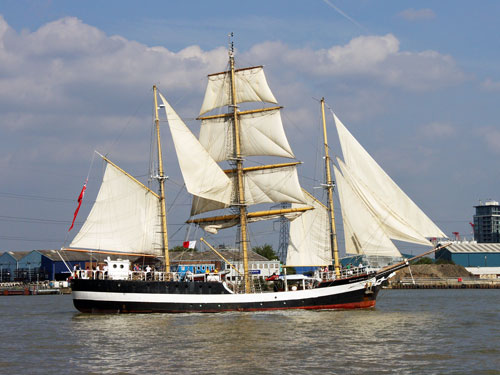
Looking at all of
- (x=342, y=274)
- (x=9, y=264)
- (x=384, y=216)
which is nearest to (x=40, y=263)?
(x=9, y=264)

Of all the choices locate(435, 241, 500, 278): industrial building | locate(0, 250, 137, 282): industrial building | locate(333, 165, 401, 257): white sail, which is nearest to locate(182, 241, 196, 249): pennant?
locate(333, 165, 401, 257): white sail

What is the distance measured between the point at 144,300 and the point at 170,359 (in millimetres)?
23494

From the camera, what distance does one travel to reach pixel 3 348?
1423 inches

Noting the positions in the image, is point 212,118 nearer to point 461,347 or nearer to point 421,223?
point 421,223

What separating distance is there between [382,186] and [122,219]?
21.9 metres

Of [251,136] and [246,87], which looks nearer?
[251,136]

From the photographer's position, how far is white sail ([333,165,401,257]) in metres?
56.6

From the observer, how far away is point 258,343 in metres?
36.1

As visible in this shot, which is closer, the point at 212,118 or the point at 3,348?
the point at 3,348

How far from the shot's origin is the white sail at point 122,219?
5791 cm

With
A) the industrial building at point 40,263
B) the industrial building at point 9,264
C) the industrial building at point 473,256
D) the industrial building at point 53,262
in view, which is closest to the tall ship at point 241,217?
the industrial building at point 53,262

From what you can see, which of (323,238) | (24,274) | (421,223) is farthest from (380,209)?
(24,274)

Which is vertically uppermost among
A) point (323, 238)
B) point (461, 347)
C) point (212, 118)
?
point (212, 118)

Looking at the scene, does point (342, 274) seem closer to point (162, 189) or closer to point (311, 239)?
point (311, 239)
